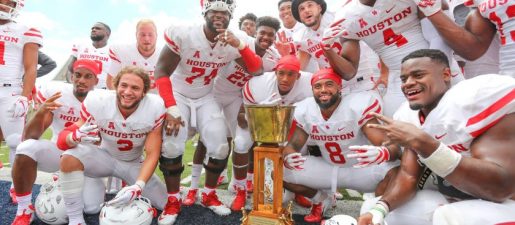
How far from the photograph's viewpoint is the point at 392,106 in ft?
11.6

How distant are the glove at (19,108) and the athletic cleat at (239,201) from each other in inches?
103

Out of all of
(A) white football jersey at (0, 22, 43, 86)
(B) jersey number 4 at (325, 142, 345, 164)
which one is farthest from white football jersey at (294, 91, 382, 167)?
(A) white football jersey at (0, 22, 43, 86)

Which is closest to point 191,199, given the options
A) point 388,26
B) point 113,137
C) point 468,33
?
point 113,137

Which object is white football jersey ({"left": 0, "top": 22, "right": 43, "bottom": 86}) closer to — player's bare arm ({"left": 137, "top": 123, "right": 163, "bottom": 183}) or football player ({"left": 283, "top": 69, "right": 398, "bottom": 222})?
player's bare arm ({"left": 137, "top": 123, "right": 163, "bottom": 183})

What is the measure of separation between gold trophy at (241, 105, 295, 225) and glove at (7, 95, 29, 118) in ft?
9.94

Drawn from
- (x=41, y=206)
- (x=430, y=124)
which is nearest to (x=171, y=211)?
(x=41, y=206)

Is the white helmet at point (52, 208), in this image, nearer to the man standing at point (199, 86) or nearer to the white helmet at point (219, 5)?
the man standing at point (199, 86)

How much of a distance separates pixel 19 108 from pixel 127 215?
88.8 inches

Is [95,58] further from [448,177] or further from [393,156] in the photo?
[448,177]

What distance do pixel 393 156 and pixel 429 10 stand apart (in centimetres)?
116

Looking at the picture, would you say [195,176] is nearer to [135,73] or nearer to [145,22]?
[135,73]

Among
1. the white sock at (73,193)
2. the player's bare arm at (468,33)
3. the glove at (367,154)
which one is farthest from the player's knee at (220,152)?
the player's bare arm at (468,33)

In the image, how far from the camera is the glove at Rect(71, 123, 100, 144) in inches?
126

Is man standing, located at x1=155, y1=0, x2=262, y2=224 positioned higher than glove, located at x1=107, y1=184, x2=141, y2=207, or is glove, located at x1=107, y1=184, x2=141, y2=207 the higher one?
man standing, located at x1=155, y1=0, x2=262, y2=224
